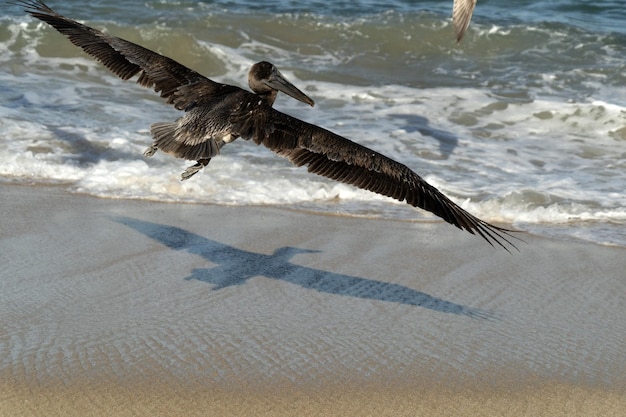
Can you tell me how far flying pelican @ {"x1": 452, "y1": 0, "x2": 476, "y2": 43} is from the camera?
8.69 metres

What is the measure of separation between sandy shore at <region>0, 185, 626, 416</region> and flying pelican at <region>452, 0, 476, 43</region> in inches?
98.9

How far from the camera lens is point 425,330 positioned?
4.92 meters

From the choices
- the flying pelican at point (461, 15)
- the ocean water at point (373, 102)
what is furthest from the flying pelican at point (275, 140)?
the flying pelican at point (461, 15)

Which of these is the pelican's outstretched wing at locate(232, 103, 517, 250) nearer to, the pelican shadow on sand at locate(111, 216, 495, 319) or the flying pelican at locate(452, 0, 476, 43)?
the pelican shadow on sand at locate(111, 216, 495, 319)

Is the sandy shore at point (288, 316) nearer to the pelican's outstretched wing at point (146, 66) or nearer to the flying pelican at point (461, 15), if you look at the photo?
the pelican's outstretched wing at point (146, 66)

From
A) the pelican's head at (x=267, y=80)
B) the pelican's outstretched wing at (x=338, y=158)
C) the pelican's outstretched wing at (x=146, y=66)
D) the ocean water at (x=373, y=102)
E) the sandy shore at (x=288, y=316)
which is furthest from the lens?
the ocean water at (x=373, y=102)

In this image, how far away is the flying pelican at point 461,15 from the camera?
8.69 m

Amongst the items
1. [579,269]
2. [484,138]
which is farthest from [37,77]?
[579,269]

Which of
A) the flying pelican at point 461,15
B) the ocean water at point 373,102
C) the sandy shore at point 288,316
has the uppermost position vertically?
the flying pelican at point 461,15

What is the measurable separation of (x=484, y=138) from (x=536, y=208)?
8.40 feet

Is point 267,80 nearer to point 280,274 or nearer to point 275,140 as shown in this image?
point 275,140

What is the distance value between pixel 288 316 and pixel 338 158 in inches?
35.7

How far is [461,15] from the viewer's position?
8883 mm

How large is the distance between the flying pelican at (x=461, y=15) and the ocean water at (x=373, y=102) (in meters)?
1.16
